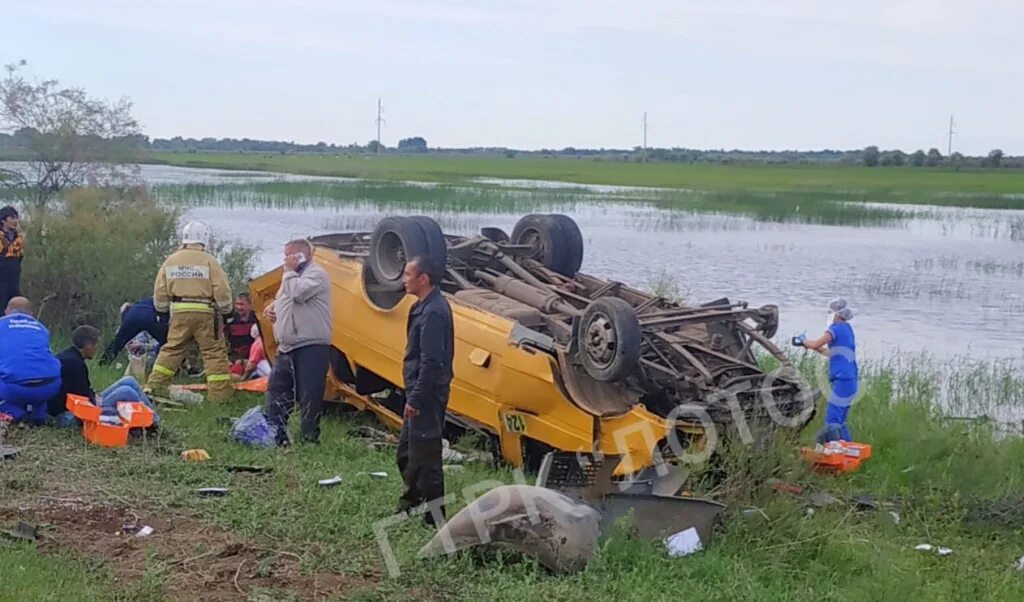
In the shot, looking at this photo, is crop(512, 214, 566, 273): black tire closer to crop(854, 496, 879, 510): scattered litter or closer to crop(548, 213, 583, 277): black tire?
crop(548, 213, 583, 277): black tire

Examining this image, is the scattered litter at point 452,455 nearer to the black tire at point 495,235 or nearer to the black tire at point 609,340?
the black tire at point 609,340

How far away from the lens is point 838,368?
10.1m

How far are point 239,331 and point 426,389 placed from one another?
5.16 m

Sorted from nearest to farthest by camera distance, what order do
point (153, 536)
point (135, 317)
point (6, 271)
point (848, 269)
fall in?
1. point (153, 536)
2. point (135, 317)
3. point (6, 271)
4. point (848, 269)

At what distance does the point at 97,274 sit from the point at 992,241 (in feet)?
86.6

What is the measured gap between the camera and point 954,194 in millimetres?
51625

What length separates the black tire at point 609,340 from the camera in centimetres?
714

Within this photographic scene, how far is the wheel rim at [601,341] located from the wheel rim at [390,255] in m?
2.17

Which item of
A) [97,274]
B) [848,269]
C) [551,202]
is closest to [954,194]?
[551,202]

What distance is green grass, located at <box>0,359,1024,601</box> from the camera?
5707mm

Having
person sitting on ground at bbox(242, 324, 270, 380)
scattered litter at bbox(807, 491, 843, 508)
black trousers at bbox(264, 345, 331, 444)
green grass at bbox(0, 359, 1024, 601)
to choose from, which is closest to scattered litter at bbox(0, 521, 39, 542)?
green grass at bbox(0, 359, 1024, 601)

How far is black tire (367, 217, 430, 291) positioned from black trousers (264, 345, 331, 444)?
697 millimetres

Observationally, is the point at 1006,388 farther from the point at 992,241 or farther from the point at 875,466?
the point at 992,241

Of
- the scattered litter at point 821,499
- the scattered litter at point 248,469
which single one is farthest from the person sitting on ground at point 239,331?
the scattered litter at point 821,499
